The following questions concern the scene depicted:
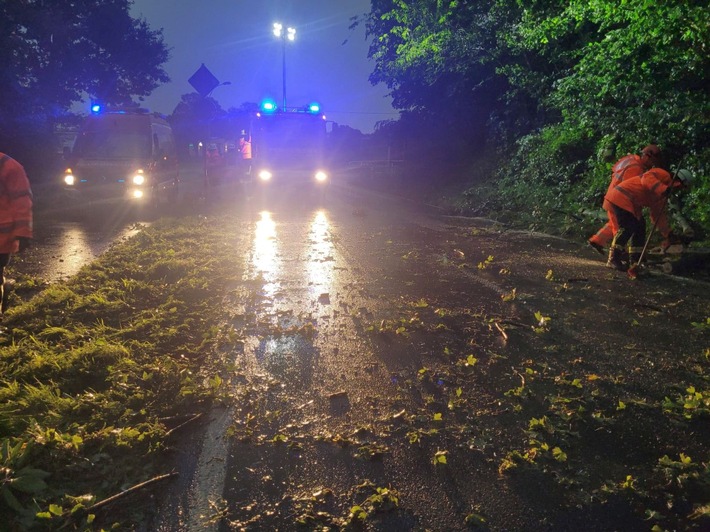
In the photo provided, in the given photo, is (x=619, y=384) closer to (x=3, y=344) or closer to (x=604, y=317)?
(x=604, y=317)

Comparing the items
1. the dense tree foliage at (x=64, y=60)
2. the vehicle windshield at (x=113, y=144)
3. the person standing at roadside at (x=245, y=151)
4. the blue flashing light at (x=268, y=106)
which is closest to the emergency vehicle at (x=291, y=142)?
the blue flashing light at (x=268, y=106)

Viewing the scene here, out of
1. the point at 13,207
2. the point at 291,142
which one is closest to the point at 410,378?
the point at 13,207

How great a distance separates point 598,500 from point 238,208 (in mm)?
14074

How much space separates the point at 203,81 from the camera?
71.8ft

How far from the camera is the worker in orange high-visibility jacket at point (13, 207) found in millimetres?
4715

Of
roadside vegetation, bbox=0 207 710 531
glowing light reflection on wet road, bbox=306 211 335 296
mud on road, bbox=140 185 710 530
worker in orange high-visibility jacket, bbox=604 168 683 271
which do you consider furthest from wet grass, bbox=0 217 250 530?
worker in orange high-visibility jacket, bbox=604 168 683 271

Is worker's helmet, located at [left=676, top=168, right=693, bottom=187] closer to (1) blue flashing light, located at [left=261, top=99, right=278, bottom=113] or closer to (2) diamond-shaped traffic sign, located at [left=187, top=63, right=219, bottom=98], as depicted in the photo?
(1) blue flashing light, located at [left=261, top=99, right=278, bottom=113]

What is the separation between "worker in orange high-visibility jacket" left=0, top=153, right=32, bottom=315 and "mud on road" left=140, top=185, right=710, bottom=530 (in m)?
2.18

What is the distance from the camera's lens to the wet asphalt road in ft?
8.67

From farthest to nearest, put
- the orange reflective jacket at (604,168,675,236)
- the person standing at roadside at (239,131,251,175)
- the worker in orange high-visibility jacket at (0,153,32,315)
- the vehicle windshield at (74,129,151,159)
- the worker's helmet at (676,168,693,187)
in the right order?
1. the person standing at roadside at (239,131,251,175)
2. the vehicle windshield at (74,129,151,159)
3. the orange reflective jacket at (604,168,675,236)
4. the worker's helmet at (676,168,693,187)
5. the worker in orange high-visibility jacket at (0,153,32,315)

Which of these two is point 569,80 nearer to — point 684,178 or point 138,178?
point 684,178

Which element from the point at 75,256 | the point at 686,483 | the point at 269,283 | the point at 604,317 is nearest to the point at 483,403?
the point at 686,483

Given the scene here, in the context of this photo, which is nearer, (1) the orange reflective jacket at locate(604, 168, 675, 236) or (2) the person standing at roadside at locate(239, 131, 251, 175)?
(1) the orange reflective jacket at locate(604, 168, 675, 236)

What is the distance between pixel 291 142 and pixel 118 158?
20.9 feet
